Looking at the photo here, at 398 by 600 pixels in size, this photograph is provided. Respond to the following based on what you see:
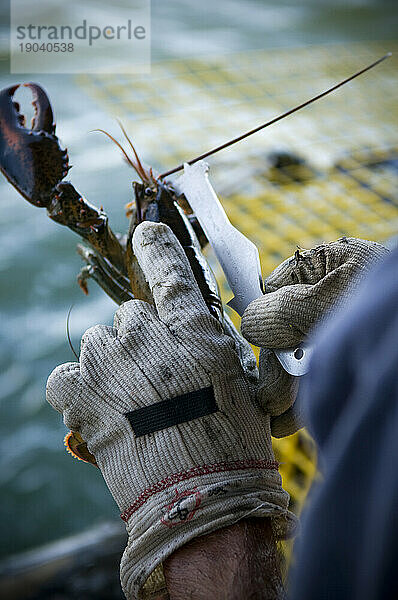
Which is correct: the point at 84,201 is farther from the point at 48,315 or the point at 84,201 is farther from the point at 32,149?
the point at 48,315

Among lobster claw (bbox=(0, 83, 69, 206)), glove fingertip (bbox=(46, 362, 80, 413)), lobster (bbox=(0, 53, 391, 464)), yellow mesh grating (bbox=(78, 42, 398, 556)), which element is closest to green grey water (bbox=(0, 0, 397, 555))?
yellow mesh grating (bbox=(78, 42, 398, 556))

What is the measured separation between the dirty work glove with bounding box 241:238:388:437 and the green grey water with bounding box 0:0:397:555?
3.21 ft

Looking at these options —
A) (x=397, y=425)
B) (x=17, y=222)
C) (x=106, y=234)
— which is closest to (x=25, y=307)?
(x=17, y=222)

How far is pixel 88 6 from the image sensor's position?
4098 millimetres

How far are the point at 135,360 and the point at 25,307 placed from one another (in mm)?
1388

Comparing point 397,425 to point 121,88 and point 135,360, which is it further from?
point 121,88

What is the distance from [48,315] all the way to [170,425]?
4.65 feet

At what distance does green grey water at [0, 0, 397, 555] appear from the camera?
68.9 inches

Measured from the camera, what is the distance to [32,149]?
141 centimetres

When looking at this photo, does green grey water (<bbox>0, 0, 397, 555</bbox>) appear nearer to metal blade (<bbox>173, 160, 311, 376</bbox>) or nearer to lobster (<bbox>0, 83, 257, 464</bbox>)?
lobster (<bbox>0, 83, 257, 464</bbox>)

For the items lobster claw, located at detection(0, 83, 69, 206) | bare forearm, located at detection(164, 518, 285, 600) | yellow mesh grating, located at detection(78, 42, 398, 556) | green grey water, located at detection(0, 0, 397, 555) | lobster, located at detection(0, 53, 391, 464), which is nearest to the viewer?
bare forearm, located at detection(164, 518, 285, 600)

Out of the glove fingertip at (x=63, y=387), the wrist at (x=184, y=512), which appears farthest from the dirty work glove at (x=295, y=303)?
the glove fingertip at (x=63, y=387)

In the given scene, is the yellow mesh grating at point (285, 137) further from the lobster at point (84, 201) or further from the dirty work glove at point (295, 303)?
the dirty work glove at point (295, 303)

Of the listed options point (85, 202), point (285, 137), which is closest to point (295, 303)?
point (85, 202)
